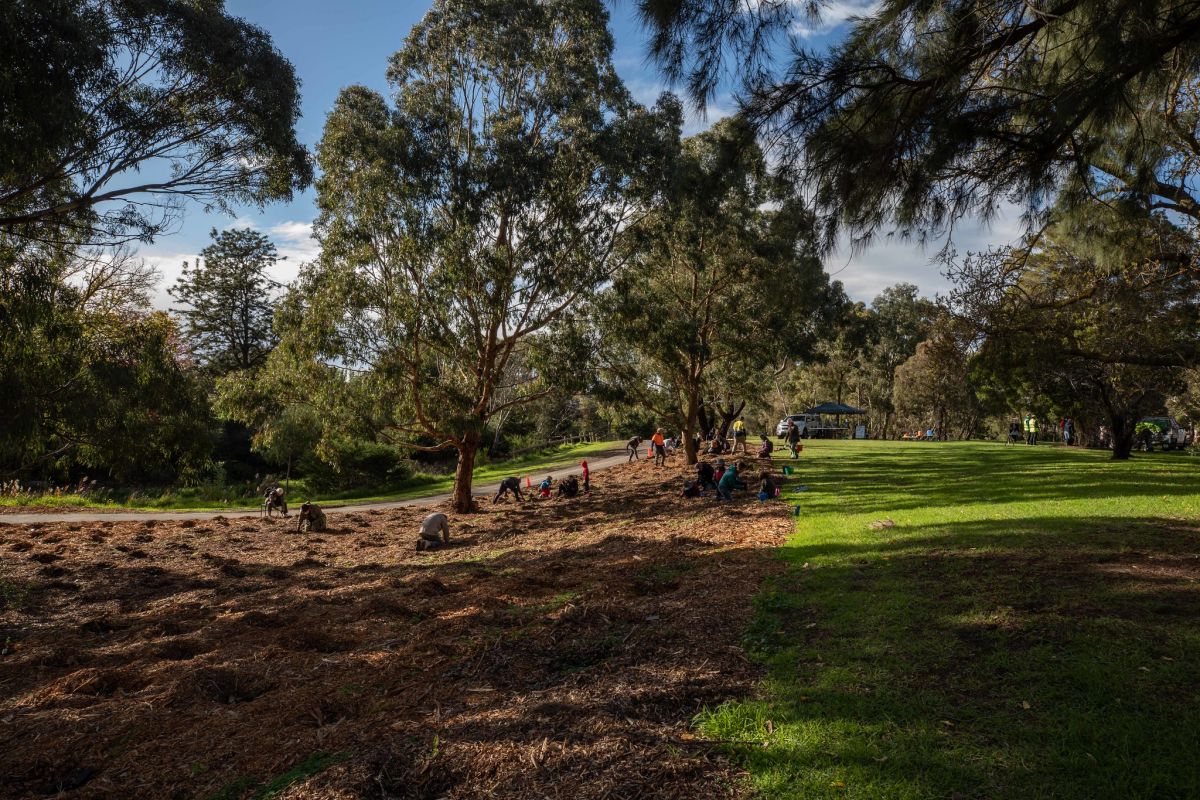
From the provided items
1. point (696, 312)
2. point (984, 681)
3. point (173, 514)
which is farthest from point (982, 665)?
point (173, 514)

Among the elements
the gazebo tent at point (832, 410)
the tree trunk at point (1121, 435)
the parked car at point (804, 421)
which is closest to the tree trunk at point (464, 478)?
the tree trunk at point (1121, 435)

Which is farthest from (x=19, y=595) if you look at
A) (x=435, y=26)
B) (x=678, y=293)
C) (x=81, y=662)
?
(x=678, y=293)

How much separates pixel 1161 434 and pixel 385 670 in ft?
Answer: 143

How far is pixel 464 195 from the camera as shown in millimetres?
15352

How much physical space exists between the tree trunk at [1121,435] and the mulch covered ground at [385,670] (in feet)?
54.4

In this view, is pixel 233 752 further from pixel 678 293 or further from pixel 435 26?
pixel 678 293

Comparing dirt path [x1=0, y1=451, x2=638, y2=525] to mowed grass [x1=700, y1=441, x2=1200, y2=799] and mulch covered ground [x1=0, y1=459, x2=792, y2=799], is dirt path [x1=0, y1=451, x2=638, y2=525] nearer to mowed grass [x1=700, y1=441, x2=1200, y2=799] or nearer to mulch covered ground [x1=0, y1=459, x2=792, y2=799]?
mulch covered ground [x1=0, y1=459, x2=792, y2=799]

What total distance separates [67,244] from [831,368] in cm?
5673

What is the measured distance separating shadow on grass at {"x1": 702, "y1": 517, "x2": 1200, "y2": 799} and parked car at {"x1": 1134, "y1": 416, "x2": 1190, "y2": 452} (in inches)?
1227

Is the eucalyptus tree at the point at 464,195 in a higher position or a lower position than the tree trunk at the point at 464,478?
higher

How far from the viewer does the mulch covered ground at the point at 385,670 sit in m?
3.68

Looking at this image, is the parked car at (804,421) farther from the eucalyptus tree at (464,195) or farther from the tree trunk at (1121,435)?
the eucalyptus tree at (464,195)

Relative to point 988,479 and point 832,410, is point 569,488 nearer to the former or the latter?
point 988,479

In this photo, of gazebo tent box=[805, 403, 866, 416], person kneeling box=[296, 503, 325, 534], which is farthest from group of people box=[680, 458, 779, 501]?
gazebo tent box=[805, 403, 866, 416]
